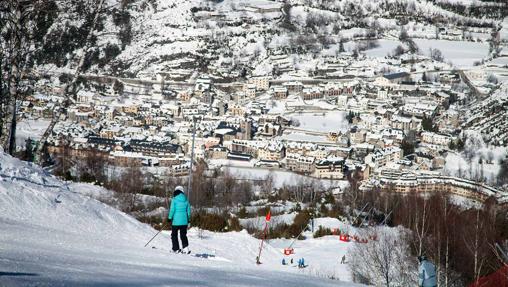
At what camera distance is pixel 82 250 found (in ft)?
7.78

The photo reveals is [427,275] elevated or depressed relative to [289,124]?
elevated

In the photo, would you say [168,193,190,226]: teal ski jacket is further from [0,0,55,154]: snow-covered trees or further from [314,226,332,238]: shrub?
[314,226,332,238]: shrub

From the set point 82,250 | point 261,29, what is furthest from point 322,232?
point 261,29

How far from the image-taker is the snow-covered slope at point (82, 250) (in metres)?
1.77

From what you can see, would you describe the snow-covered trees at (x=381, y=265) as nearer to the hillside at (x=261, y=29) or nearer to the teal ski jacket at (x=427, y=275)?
the teal ski jacket at (x=427, y=275)

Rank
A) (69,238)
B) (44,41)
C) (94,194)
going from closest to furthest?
1. (69,238)
2. (44,41)
3. (94,194)

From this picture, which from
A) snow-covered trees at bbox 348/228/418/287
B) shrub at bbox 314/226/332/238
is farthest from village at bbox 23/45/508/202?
snow-covered trees at bbox 348/228/418/287

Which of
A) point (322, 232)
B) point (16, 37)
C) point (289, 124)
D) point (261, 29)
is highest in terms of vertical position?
point (261, 29)

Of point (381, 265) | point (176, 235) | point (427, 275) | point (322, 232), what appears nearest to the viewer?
point (427, 275)

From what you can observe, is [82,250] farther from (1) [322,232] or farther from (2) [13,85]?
(1) [322,232]

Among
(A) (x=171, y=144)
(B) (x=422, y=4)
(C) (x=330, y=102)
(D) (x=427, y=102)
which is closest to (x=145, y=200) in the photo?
(A) (x=171, y=144)

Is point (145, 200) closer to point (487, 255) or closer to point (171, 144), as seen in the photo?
point (487, 255)

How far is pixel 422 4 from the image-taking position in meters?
52.2

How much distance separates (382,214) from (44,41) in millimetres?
7705
